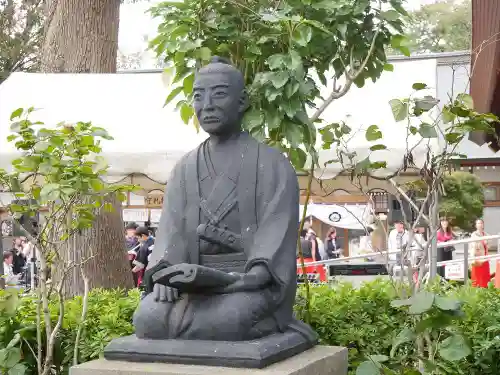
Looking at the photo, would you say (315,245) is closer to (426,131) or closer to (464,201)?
(464,201)

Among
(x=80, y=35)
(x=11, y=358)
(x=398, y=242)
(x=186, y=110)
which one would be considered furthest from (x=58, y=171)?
(x=80, y=35)

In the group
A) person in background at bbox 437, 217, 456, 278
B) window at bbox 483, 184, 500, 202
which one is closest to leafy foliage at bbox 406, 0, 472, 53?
window at bbox 483, 184, 500, 202

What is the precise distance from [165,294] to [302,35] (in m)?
1.92

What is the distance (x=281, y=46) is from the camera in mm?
5023

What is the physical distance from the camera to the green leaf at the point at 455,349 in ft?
11.9

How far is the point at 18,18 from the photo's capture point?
59.7 feet

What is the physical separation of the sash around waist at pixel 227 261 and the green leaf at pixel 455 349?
42.0 inches

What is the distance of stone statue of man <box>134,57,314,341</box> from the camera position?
3.50 metres

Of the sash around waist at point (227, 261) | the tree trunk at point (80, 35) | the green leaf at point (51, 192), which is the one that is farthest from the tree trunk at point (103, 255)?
the sash around waist at point (227, 261)

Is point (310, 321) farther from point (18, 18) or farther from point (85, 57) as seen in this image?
point (18, 18)

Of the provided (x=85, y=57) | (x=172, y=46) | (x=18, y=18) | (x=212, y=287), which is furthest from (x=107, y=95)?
(x=18, y=18)

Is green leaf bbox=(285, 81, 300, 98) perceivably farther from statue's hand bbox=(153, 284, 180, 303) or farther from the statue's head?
statue's hand bbox=(153, 284, 180, 303)

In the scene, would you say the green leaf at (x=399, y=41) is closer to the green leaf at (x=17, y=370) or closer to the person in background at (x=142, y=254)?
the green leaf at (x=17, y=370)

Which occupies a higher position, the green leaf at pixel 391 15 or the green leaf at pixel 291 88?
the green leaf at pixel 391 15
